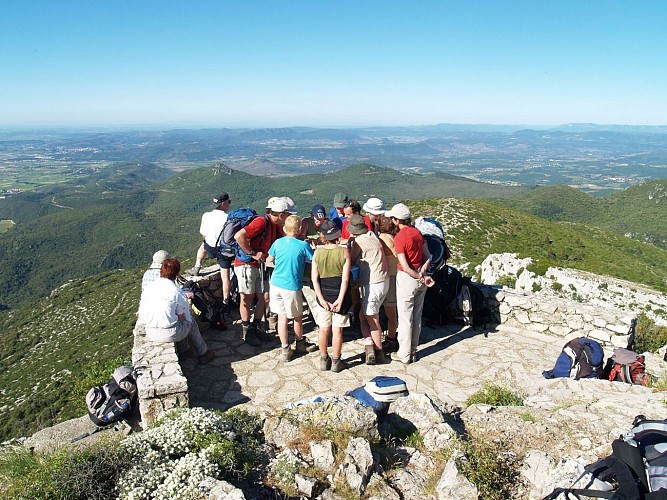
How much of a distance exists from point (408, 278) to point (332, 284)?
1.14 m

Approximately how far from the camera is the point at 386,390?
445cm

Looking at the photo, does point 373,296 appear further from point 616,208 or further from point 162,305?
point 616,208

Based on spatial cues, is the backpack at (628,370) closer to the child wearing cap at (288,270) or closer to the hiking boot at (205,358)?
the child wearing cap at (288,270)

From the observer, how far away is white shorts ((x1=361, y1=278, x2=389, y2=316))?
19.3 feet

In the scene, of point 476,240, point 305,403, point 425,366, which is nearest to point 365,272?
point 425,366

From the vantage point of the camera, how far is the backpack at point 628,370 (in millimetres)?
5543

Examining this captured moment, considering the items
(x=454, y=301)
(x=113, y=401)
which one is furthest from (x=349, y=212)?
(x=113, y=401)

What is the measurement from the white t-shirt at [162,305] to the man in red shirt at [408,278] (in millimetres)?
3006

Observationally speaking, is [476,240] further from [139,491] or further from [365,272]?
[139,491]

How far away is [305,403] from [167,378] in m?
1.58

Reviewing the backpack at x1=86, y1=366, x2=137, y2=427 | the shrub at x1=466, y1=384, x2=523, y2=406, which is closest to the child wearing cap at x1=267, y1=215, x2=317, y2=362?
the backpack at x1=86, y1=366, x2=137, y2=427

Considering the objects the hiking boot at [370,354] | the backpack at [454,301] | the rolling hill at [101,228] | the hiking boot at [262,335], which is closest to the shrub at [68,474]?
the hiking boot at [262,335]

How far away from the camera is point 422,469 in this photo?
3.46 meters

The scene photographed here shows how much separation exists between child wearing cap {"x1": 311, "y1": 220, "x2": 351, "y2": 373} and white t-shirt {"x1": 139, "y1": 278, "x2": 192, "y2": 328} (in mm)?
1791
